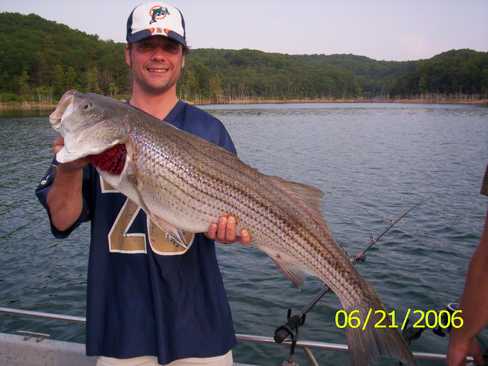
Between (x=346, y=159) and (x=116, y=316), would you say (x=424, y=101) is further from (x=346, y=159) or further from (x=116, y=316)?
(x=116, y=316)

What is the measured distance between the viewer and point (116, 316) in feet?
9.12

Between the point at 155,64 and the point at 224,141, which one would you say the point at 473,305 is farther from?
the point at 155,64

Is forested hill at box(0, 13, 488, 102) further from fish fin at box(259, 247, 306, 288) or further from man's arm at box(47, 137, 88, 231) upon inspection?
fish fin at box(259, 247, 306, 288)

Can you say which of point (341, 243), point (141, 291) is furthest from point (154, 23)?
point (341, 243)

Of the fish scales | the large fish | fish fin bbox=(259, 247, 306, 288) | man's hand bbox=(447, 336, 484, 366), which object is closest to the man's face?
the large fish

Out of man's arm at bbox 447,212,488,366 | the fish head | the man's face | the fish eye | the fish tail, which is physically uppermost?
the man's face

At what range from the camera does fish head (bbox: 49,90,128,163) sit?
2.65 meters

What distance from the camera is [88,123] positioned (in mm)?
2734

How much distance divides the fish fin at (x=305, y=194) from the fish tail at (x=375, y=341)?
2.45 feet

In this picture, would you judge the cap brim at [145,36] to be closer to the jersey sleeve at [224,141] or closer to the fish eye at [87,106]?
the fish eye at [87,106]

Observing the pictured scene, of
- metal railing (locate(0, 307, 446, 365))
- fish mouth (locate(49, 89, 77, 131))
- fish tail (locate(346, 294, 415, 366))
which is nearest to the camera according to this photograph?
fish tail (locate(346, 294, 415, 366))

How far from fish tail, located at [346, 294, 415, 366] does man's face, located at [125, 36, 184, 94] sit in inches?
81.4

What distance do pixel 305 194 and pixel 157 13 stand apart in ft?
5.45

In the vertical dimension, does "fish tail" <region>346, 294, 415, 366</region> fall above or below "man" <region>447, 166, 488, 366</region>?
below
